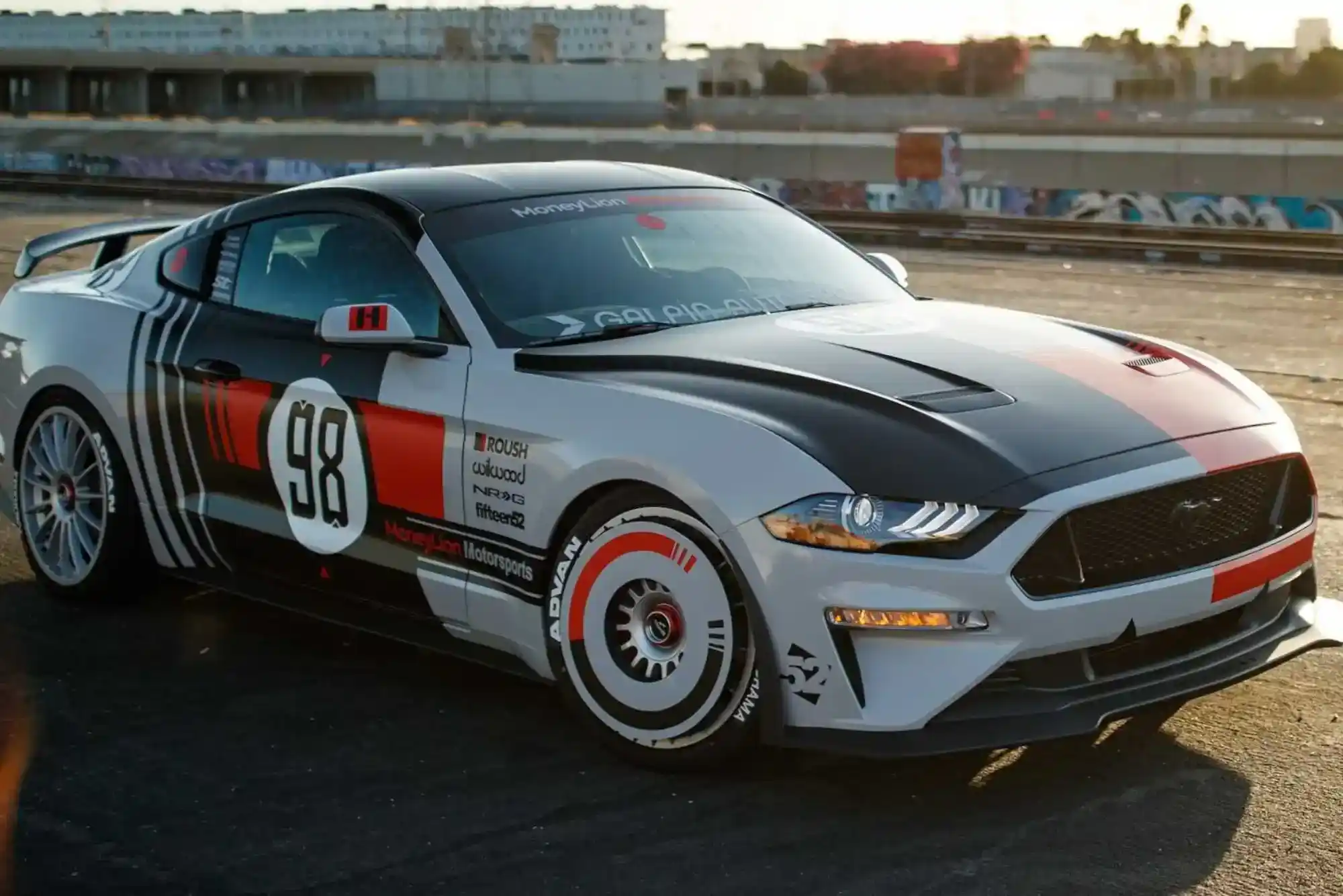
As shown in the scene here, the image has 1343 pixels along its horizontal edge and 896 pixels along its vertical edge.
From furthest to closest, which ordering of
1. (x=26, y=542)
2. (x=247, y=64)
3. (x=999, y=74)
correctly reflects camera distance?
(x=999, y=74), (x=247, y=64), (x=26, y=542)

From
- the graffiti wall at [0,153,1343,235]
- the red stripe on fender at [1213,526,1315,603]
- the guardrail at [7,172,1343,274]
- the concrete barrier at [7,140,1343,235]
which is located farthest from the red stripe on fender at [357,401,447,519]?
the concrete barrier at [7,140,1343,235]

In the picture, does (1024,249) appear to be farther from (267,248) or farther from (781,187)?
(267,248)

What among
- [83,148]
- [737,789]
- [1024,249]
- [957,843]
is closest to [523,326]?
[737,789]

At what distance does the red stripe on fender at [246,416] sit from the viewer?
18.1ft

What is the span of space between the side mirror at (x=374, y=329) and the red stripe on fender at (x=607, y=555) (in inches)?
33.7

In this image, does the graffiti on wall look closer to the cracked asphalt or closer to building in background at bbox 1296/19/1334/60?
the cracked asphalt

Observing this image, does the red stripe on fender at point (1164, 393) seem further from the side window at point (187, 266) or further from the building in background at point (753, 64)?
the building in background at point (753, 64)

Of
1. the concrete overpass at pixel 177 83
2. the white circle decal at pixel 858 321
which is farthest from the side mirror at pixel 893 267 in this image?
the concrete overpass at pixel 177 83

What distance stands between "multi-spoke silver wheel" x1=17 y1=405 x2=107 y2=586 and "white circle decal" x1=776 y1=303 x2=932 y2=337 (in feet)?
8.38

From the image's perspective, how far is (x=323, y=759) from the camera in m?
4.71

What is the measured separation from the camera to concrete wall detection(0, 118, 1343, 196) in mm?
33500

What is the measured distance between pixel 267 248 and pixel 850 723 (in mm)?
2767

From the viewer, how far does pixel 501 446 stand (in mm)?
4777

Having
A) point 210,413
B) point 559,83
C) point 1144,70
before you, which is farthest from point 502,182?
point 1144,70
